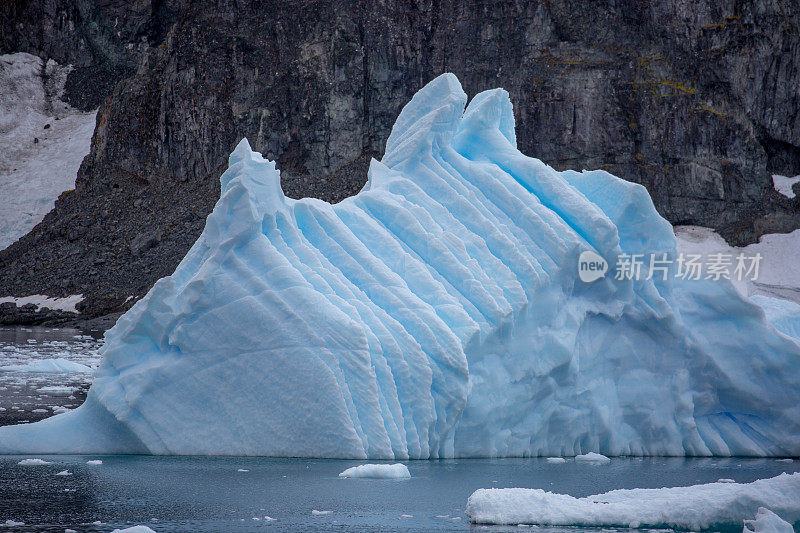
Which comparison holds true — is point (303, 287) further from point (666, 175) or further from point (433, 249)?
point (666, 175)

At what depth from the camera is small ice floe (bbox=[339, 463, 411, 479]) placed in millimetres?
7387

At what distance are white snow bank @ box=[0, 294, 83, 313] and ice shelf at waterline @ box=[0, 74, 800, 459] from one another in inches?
1321

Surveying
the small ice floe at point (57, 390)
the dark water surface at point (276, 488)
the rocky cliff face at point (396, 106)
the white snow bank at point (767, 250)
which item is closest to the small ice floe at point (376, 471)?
the dark water surface at point (276, 488)

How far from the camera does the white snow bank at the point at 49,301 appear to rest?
133 feet

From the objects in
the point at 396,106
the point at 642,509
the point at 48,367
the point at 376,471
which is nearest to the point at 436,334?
the point at 376,471

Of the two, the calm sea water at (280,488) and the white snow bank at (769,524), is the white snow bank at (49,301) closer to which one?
the calm sea water at (280,488)

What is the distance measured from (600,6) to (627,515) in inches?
1735

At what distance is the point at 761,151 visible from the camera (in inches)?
1775

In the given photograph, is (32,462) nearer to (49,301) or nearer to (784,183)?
(49,301)

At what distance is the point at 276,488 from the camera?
22.9 feet
